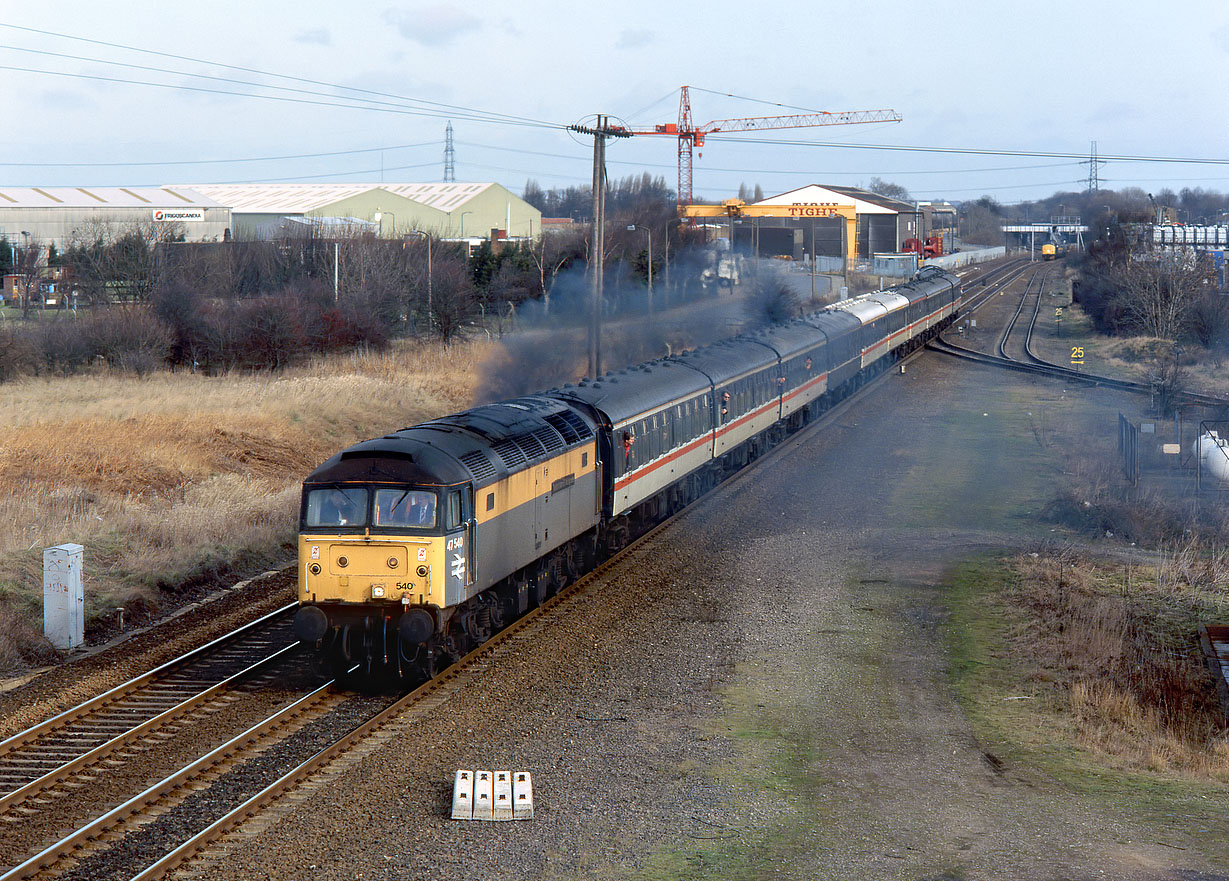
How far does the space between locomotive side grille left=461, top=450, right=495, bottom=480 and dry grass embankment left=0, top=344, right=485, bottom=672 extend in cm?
651

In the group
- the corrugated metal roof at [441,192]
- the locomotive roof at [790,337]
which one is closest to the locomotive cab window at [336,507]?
the locomotive roof at [790,337]

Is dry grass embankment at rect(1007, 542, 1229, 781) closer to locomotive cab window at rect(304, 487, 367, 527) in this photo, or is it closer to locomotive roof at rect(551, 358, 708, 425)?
locomotive roof at rect(551, 358, 708, 425)

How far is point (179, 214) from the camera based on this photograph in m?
81.2

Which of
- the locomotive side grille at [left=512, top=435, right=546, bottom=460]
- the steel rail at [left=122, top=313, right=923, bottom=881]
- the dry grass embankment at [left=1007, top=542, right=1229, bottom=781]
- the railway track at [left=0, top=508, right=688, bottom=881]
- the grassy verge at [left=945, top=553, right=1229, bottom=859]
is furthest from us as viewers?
the locomotive side grille at [left=512, top=435, right=546, bottom=460]

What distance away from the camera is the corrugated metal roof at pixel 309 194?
9938 cm

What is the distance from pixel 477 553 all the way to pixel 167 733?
4.17m

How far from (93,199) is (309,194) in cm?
2585

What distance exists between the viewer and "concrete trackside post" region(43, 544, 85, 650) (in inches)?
659

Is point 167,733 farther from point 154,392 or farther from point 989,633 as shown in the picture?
point 154,392

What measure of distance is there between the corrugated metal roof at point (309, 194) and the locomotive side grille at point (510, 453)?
81295 mm

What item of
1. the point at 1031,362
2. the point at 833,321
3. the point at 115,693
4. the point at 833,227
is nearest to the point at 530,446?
the point at 115,693

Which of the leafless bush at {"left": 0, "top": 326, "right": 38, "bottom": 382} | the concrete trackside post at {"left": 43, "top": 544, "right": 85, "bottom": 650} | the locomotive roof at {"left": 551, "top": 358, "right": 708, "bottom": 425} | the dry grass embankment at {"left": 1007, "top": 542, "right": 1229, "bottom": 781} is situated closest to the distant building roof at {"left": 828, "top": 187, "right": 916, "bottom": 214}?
the leafless bush at {"left": 0, "top": 326, "right": 38, "bottom": 382}

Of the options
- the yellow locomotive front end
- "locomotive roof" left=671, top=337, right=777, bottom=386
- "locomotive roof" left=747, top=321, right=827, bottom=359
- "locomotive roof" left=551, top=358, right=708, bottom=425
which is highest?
"locomotive roof" left=747, top=321, right=827, bottom=359

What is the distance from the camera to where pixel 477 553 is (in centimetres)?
1528
